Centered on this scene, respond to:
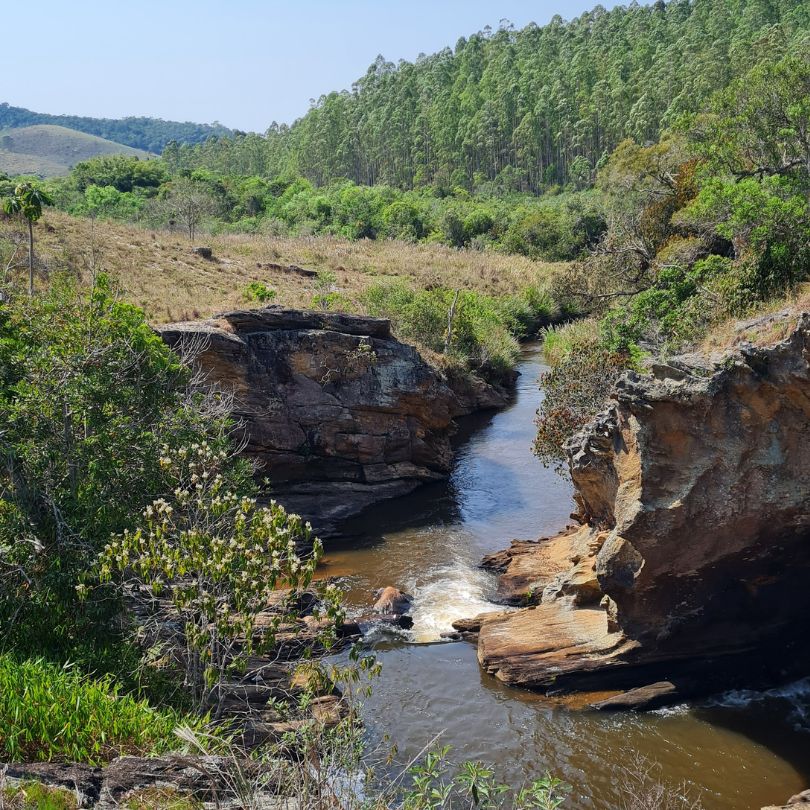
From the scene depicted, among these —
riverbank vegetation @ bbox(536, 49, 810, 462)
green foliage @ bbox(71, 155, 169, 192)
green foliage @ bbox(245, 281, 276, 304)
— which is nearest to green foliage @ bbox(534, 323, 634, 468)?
riverbank vegetation @ bbox(536, 49, 810, 462)

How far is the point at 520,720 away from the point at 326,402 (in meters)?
13.4

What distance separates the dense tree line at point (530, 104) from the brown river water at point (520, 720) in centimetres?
7033

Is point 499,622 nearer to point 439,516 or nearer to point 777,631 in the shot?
point 777,631

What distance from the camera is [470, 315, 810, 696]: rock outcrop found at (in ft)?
42.3

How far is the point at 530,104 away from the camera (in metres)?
111

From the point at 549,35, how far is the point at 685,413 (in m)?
139

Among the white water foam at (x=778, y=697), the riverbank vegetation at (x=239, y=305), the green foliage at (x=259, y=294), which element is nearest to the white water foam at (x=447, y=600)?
the riverbank vegetation at (x=239, y=305)

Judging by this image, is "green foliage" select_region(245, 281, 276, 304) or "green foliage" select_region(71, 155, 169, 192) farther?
"green foliage" select_region(71, 155, 169, 192)

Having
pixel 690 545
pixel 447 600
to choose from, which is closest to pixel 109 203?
pixel 447 600

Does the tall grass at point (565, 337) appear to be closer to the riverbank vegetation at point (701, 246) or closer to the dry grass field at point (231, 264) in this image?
the riverbank vegetation at point (701, 246)

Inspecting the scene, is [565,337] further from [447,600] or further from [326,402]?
[447,600]

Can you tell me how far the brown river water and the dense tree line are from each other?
7033 cm

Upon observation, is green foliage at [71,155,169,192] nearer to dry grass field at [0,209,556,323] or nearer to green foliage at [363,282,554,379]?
dry grass field at [0,209,556,323]

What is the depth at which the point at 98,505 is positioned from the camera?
452 inches
